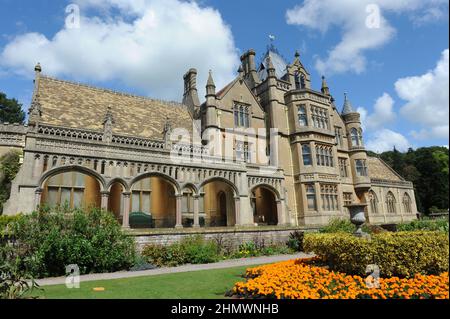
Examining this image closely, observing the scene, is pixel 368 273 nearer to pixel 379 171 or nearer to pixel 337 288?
pixel 337 288

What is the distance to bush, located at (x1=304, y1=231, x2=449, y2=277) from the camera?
28.7 feet

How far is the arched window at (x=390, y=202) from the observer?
3778cm

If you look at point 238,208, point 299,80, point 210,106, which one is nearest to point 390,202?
point 299,80

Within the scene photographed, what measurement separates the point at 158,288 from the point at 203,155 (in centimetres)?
1404

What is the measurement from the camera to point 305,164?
29641 mm

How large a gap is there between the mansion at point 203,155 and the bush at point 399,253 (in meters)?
11.2

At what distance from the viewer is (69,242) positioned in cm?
1222

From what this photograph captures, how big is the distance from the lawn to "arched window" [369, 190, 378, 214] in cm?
2991

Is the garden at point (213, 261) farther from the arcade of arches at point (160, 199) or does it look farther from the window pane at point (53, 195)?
the window pane at point (53, 195)

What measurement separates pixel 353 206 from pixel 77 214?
37.0 feet

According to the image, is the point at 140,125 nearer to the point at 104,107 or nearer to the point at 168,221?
the point at 104,107

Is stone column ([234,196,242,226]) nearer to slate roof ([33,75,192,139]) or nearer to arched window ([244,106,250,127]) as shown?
slate roof ([33,75,192,139])

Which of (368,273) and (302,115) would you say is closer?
(368,273)
